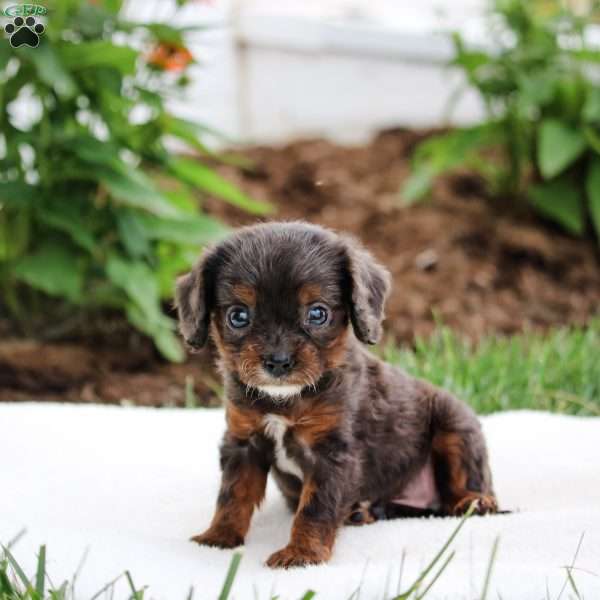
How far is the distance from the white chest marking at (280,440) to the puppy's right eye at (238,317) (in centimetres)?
34

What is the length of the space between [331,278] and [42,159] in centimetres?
281

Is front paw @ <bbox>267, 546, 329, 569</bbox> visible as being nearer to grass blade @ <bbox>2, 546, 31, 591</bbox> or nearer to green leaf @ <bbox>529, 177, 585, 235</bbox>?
grass blade @ <bbox>2, 546, 31, 591</bbox>

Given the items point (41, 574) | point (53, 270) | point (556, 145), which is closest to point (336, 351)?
point (41, 574)

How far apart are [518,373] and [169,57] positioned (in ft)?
8.45

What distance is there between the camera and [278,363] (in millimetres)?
3143

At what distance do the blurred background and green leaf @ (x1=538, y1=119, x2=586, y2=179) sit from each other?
0.08 ft

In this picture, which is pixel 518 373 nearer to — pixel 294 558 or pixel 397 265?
pixel 397 265

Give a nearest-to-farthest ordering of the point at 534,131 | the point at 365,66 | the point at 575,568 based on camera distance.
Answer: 1. the point at 575,568
2. the point at 534,131
3. the point at 365,66

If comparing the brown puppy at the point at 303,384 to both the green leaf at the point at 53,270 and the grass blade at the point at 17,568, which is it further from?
the green leaf at the point at 53,270

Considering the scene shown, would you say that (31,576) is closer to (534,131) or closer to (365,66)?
(534,131)

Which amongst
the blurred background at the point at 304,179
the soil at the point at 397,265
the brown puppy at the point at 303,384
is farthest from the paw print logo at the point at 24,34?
the brown puppy at the point at 303,384

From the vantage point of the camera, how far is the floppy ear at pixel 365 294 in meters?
3.37

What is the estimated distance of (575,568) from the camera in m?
3.21

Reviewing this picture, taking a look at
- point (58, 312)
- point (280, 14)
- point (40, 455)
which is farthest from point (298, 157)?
point (40, 455)
